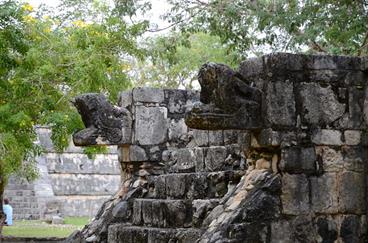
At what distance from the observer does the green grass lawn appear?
20.0m

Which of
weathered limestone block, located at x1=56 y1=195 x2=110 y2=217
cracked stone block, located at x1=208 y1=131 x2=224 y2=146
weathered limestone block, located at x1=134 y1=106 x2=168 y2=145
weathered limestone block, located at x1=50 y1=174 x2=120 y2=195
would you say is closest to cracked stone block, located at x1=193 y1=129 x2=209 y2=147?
cracked stone block, located at x1=208 y1=131 x2=224 y2=146

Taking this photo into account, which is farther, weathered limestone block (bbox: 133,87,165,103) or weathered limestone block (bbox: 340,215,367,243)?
weathered limestone block (bbox: 133,87,165,103)

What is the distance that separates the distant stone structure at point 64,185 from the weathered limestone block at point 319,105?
2114cm

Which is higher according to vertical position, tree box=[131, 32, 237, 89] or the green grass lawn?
tree box=[131, 32, 237, 89]

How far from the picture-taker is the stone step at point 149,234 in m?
8.12

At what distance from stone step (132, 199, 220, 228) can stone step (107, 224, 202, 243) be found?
0.11 m

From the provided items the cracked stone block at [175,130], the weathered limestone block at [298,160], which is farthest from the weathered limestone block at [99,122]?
the weathered limestone block at [298,160]

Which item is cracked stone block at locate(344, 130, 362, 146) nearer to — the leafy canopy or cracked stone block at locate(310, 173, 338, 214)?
cracked stone block at locate(310, 173, 338, 214)

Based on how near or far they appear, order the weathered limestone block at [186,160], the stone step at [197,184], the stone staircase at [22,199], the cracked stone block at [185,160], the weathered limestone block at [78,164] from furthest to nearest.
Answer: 1. the weathered limestone block at [78,164]
2. the stone staircase at [22,199]
3. the cracked stone block at [185,160]
4. the weathered limestone block at [186,160]
5. the stone step at [197,184]

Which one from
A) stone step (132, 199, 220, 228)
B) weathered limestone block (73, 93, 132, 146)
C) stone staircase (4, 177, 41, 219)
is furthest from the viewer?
stone staircase (4, 177, 41, 219)

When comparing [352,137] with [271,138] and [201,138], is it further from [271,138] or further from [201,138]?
[201,138]

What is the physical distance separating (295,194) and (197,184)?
5.08 feet

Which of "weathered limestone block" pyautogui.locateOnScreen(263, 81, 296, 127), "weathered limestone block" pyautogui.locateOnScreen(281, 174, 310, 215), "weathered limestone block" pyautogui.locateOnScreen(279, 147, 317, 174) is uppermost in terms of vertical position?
"weathered limestone block" pyautogui.locateOnScreen(263, 81, 296, 127)

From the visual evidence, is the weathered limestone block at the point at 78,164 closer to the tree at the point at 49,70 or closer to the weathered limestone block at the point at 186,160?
the tree at the point at 49,70
